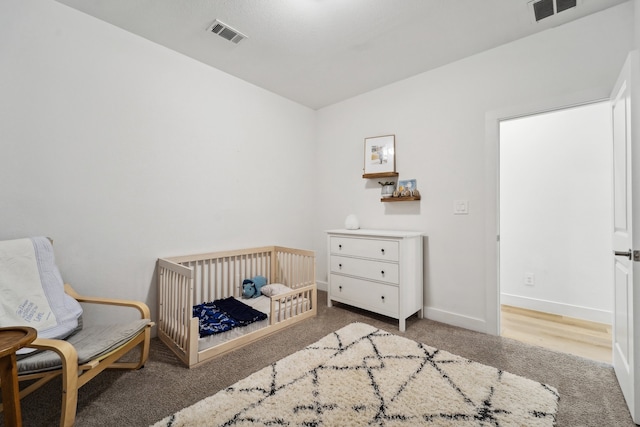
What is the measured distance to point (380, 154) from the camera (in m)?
3.29

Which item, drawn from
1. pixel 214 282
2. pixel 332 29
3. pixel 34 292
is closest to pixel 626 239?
pixel 332 29

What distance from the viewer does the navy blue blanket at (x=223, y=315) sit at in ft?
7.49

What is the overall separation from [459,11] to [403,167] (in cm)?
144

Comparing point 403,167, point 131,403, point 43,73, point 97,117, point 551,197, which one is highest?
point 43,73

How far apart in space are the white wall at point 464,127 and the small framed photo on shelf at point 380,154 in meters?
0.08

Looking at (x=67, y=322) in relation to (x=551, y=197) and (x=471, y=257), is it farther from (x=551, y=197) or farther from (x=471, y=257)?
(x=551, y=197)

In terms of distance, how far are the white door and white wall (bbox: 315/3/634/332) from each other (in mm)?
477

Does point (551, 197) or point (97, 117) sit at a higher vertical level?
point (97, 117)

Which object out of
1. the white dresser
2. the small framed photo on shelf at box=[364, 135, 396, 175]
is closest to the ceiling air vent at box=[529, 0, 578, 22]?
the small framed photo on shelf at box=[364, 135, 396, 175]

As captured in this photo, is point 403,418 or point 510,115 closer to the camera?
point 403,418

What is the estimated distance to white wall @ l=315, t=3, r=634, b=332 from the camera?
211 centimetres

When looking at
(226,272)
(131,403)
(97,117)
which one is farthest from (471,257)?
(97,117)

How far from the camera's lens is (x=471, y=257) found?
8.69 feet

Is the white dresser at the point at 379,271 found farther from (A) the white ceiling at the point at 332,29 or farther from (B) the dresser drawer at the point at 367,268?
(A) the white ceiling at the point at 332,29
